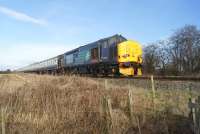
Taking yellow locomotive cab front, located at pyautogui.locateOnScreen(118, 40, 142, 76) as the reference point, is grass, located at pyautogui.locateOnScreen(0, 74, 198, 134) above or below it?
below

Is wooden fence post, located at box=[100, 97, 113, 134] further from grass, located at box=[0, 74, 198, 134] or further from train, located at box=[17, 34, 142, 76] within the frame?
train, located at box=[17, 34, 142, 76]

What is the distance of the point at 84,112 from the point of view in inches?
426

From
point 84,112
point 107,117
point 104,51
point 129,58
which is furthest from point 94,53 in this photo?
point 107,117

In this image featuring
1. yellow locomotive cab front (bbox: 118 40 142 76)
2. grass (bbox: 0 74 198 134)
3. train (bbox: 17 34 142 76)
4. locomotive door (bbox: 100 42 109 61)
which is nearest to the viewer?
grass (bbox: 0 74 198 134)

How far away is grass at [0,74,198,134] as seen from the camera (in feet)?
32.1

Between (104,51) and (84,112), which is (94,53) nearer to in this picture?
(104,51)

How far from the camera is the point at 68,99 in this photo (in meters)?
12.2

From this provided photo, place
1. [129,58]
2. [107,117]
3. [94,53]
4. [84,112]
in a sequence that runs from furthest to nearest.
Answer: [94,53] < [129,58] < [84,112] < [107,117]

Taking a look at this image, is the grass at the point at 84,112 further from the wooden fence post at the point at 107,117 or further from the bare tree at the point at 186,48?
the bare tree at the point at 186,48

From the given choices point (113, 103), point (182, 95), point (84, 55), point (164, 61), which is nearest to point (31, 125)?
point (113, 103)

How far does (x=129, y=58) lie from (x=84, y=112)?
18214 millimetres

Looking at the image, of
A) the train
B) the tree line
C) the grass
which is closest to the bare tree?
the tree line

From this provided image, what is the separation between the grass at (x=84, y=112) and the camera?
9.78m

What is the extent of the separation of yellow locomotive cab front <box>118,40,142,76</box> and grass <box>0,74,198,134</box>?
42.1ft
